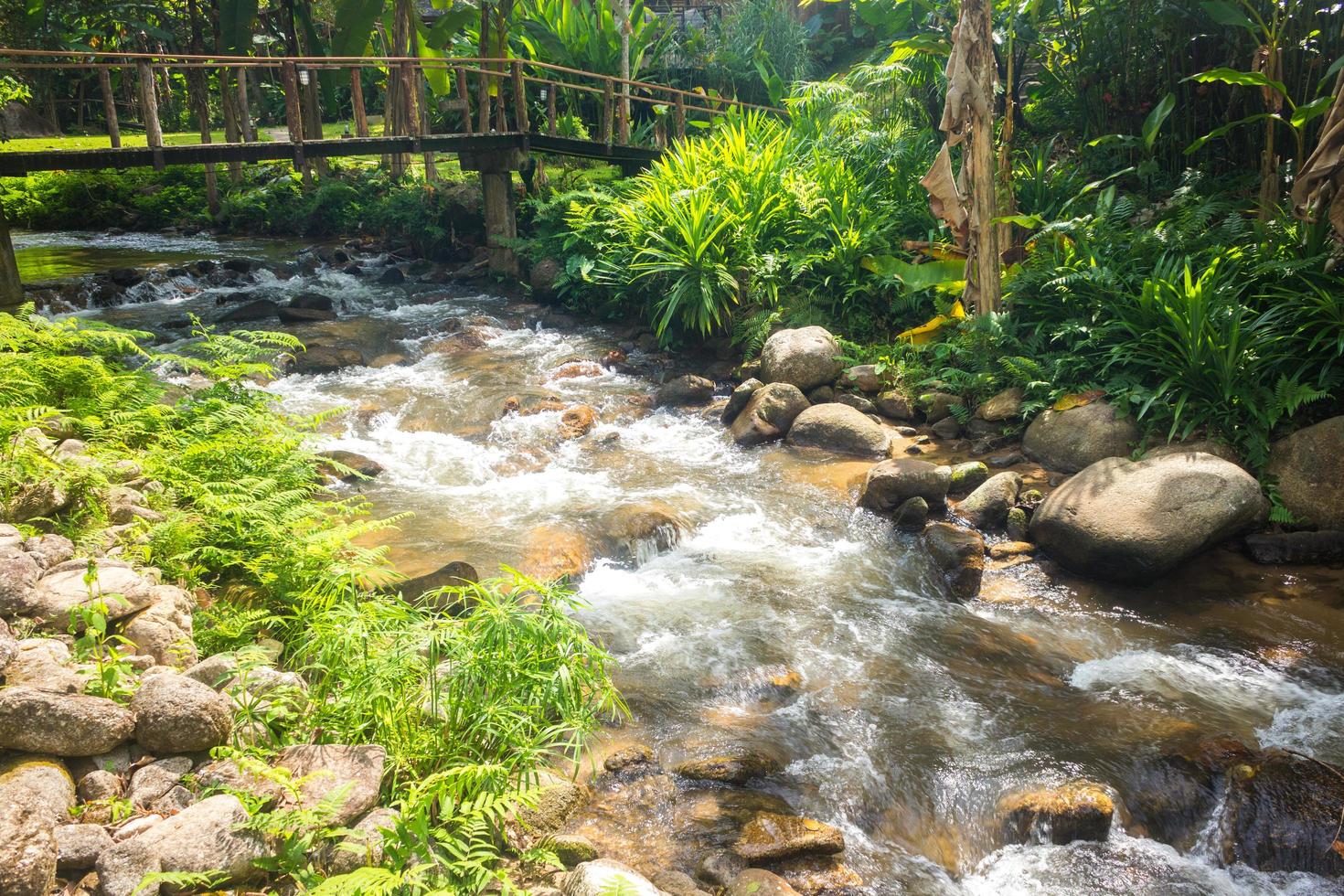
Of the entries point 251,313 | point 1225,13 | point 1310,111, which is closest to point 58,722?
point 1310,111

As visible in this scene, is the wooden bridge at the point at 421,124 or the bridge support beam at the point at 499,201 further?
the bridge support beam at the point at 499,201

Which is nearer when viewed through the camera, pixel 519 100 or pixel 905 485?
pixel 905 485

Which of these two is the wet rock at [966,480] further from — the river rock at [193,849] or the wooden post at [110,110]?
the wooden post at [110,110]

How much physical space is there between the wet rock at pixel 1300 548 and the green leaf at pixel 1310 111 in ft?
12.4

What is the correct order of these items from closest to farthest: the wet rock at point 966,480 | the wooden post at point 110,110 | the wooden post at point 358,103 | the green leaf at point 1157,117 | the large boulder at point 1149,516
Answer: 1. the large boulder at point 1149,516
2. the wet rock at point 966,480
3. the green leaf at point 1157,117
4. the wooden post at point 110,110
5. the wooden post at point 358,103

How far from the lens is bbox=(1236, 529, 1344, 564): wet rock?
21.7ft

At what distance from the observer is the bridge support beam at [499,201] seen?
630 inches

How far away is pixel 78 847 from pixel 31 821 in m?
0.19

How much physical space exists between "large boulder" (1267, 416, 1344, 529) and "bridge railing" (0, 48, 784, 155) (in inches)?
428

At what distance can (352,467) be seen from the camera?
8570mm

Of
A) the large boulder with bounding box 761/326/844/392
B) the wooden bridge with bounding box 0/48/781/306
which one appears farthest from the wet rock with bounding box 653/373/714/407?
the wooden bridge with bounding box 0/48/781/306

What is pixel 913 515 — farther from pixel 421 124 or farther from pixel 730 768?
pixel 421 124

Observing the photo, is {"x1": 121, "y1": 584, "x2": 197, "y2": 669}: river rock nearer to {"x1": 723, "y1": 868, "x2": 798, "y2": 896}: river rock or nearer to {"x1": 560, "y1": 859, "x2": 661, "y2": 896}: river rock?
{"x1": 560, "y1": 859, "x2": 661, "y2": 896}: river rock

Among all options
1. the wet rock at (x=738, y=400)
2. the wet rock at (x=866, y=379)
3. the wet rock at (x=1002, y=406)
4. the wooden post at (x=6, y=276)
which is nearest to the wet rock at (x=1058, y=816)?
the wet rock at (x=1002, y=406)
